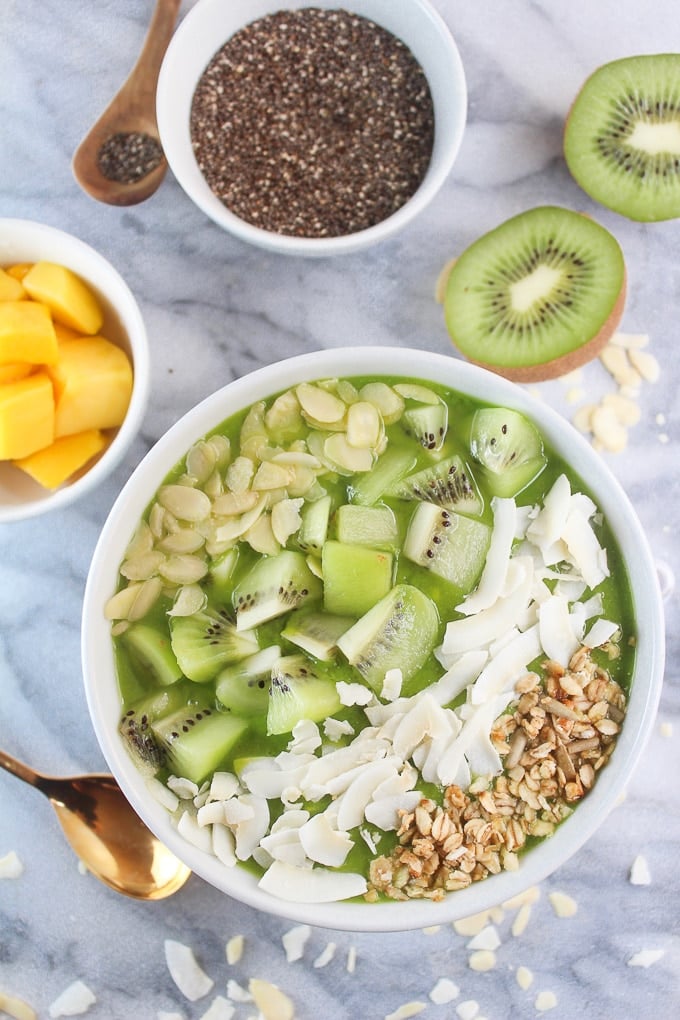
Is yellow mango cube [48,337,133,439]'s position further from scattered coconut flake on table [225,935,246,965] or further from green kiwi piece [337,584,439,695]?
scattered coconut flake on table [225,935,246,965]

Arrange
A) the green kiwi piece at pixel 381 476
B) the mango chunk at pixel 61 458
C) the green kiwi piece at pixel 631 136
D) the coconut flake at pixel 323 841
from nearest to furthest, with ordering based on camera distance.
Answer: the coconut flake at pixel 323 841, the green kiwi piece at pixel 381 476, the mango chunk at pixel 61 458, the green kiwi piece at pixel 631 136

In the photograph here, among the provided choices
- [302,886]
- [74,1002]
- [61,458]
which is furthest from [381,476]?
[74,1002]

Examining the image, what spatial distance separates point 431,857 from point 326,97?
1.52 metres

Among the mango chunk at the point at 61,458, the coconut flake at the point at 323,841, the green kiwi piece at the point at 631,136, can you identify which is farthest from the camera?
A: the green kiwi piece at the point at 631,136

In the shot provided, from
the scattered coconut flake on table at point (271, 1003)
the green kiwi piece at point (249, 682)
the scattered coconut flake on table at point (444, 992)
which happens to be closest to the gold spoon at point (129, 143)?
the green kiwi piece at point (249, 682)

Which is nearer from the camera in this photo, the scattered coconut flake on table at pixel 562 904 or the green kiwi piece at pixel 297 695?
the green kiwi piece at pixel 297 695

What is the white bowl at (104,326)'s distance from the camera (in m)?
1.83

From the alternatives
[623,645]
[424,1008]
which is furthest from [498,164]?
[424,1008]

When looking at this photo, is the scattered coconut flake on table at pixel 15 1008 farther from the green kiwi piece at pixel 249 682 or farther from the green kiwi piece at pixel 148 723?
the green kiwi piece at pixel 249 682

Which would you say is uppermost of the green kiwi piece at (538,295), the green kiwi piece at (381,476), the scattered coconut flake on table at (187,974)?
the green kiwi piece at (538,295)

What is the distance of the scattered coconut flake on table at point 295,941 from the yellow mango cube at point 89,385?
3.72ft

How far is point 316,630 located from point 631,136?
122 cm

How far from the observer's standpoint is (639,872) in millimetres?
2102

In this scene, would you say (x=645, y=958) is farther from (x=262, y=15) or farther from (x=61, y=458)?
(x=262, y=15)
